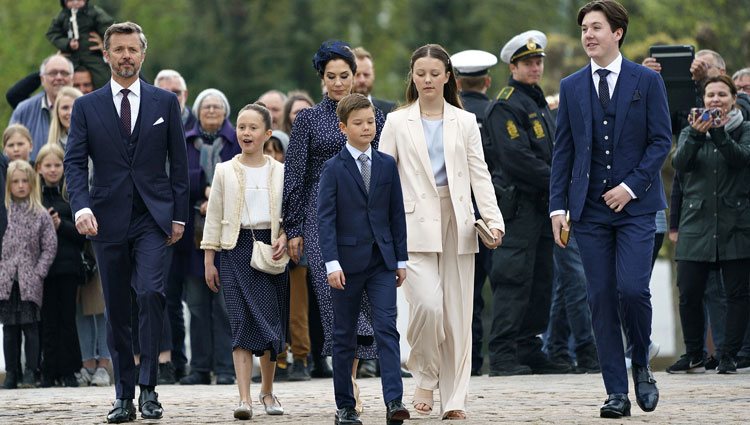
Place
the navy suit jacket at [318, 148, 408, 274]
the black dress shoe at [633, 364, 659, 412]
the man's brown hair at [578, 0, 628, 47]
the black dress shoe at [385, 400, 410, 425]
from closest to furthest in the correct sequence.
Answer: the black dress shoe at [385, 400, 410, 425], the navy suit jacket at [318, 148, 408, 274], the black dress shoe at [633, 364, 659, 412], the man's brown hair at [578, 0, 628, 47]

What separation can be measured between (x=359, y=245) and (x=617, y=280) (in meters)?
1.59

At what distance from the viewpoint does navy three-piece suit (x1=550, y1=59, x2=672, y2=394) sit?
1066 cm

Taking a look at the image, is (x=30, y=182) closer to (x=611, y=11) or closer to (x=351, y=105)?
(x=351, y=105)

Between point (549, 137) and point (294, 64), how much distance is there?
115ft

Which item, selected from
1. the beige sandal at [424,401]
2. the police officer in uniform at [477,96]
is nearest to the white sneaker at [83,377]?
the police officer in uniform at [477,96]

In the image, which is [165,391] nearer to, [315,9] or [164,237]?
[164,237]

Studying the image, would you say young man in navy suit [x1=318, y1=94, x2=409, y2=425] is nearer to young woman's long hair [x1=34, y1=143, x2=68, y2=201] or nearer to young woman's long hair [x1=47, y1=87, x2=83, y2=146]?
young woman's long hair [x1=34, y1=143, x2=68, y2=201]

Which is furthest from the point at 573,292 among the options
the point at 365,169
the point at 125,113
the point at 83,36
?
the point at 83,36

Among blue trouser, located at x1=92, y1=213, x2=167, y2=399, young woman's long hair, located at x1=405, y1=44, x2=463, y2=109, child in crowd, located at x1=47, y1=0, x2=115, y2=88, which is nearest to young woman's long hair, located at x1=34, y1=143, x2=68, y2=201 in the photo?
child in crowd, located at x1=47, y1=0, x2=115, y2=88

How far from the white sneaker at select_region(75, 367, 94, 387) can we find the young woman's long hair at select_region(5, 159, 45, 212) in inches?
57.0

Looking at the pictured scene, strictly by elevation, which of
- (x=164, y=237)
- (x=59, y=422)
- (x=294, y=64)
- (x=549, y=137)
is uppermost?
(x=294, y=64)

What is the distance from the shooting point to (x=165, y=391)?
13.9 m

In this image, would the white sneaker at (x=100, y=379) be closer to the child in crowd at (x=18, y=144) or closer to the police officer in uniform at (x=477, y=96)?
the child in crowd at (x=18, y=144)

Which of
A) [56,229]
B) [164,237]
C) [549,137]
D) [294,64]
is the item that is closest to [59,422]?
[164,237]
